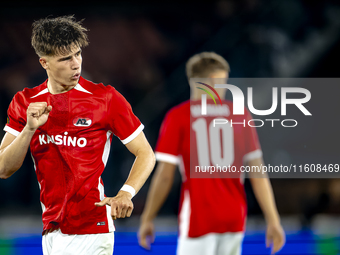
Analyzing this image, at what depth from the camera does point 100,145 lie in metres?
Result: 2.06

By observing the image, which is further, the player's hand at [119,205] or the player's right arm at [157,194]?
the player's right arm at [157,194]

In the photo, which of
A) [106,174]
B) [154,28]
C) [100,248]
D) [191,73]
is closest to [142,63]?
[154,28]

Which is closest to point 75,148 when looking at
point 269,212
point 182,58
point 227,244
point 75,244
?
point 75,244

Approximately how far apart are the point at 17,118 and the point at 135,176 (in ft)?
2.18

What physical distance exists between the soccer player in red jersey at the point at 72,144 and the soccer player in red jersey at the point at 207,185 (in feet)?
0.60

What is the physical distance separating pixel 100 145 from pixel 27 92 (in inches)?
18.9

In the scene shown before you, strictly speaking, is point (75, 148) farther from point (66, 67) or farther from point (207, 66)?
point (207, 66)

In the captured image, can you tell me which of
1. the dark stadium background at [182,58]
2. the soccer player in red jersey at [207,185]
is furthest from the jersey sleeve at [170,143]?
the dark stadium background at [182,58]

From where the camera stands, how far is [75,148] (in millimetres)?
2021

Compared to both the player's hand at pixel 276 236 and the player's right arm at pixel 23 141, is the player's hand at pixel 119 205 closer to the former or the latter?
the player's right arm at pixel 23 141

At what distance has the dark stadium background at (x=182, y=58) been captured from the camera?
245 inches

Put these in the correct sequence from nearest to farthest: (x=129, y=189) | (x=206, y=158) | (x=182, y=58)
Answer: (x=129, y=189)
(x=206, y=158)
(x=182, y=58)

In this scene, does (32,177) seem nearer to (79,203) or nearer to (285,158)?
(285,158)

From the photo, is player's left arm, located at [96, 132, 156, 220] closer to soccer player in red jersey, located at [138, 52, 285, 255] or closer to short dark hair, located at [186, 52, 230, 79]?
soccer player in red jersey, located at [138, 52, 285, 255]
